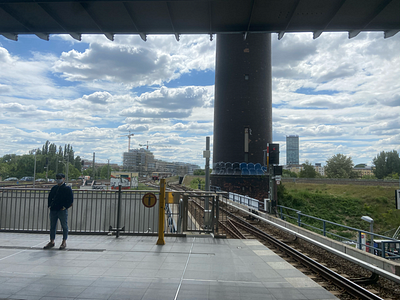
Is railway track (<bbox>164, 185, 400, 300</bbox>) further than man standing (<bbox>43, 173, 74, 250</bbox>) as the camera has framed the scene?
No

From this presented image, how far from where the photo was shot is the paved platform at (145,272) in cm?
475

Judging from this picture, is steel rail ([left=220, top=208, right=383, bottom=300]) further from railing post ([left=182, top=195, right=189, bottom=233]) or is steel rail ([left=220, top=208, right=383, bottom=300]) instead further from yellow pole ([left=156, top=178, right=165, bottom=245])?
yellow pole ([left=156, top=178, right=165, bottom=245])

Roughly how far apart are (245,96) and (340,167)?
155 ft

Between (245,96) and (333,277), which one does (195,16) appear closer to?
(333,277)

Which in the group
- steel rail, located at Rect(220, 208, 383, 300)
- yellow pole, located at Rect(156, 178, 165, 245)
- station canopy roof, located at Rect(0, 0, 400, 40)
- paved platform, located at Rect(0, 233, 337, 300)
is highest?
station canopy roof, located at Rect(0, 0, 400, 40)

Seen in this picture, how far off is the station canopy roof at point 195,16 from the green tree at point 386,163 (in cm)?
7491

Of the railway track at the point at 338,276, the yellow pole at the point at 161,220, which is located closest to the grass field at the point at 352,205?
the railway track at the point at 338,276

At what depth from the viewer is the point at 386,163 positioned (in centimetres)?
7162

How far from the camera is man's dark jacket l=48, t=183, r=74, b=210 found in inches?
280

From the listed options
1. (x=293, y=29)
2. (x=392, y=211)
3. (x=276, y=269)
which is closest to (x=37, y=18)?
(x=293, y=29)

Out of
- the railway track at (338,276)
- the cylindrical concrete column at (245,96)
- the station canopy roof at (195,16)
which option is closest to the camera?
the railway track at (338,276)

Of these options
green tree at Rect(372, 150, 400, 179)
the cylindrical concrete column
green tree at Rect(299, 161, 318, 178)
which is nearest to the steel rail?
the cylindrical concrete column

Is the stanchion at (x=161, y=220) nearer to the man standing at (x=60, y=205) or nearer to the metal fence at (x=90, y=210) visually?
the metal fence at (x=90, y=210)

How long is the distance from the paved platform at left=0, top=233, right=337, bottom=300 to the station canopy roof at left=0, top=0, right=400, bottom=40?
5179 mm
